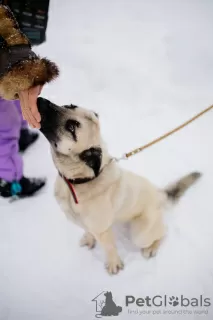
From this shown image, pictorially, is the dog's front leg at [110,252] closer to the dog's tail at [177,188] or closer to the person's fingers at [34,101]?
the dog's tail at [177,188]

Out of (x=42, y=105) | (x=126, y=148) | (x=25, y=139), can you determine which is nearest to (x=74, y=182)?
(x=42, y=105)

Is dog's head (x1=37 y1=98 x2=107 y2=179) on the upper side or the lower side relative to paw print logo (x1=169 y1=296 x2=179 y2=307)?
upper

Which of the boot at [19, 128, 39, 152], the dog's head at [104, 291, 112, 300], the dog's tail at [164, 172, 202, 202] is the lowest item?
the dog's head at [104, 291, 112, 300]

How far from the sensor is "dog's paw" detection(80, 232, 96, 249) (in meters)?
2.02

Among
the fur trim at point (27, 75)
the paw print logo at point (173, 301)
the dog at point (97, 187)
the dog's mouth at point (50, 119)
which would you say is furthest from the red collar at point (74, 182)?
the paw print logo at point (173, 301)

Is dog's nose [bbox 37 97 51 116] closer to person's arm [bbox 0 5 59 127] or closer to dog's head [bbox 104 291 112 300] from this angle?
person's arm [bbox 0 5 59 127]

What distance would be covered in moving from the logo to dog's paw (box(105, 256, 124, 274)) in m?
0.14

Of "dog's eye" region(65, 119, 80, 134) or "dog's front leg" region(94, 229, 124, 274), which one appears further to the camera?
"dog's front leg" region(94, 229, 124, 274)

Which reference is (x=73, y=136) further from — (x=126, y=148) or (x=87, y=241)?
(x=126, y=148)

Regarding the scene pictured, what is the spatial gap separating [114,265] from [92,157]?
0.86 meters

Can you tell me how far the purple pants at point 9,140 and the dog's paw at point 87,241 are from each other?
0.64m

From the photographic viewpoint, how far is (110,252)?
184 cm

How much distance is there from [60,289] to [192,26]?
3.16 metres

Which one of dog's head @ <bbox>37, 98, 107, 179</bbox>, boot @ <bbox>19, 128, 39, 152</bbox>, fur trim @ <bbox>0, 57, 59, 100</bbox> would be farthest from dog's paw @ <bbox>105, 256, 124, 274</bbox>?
boot @ <bbox>19, 128, 39, 152</bbox>
